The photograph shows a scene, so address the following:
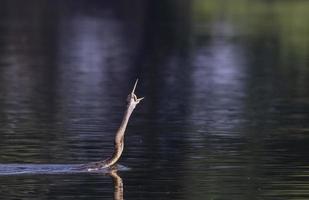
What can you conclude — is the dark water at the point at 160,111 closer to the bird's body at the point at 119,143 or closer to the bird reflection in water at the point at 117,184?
the bird reflection in water at the point at 117,184

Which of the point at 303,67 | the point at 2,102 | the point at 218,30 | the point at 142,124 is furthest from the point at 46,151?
the point at 218,30

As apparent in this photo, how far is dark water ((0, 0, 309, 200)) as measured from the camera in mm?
24109

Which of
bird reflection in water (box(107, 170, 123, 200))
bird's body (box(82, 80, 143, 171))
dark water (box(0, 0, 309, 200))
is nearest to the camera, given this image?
bird reflection in water (box(107, 170, 123, 200))

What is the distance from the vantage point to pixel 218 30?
282ft

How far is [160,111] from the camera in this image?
121 feet

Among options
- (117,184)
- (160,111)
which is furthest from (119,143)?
(160,111)

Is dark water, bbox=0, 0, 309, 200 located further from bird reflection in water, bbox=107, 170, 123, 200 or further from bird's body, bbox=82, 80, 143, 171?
bird's body, bbox=82, 80, 143, 171

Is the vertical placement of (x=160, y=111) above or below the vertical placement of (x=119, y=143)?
below

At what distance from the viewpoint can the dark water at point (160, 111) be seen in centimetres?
2411

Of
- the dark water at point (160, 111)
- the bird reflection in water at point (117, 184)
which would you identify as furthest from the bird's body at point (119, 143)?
the dark water at point (160, 111)

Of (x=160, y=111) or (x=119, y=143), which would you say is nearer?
(x=119, y=143)

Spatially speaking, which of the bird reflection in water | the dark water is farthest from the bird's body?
the dark water

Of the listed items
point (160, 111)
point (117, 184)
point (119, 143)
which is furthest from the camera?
point (160, 111)

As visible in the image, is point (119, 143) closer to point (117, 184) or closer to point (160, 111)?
point (117, 184)
